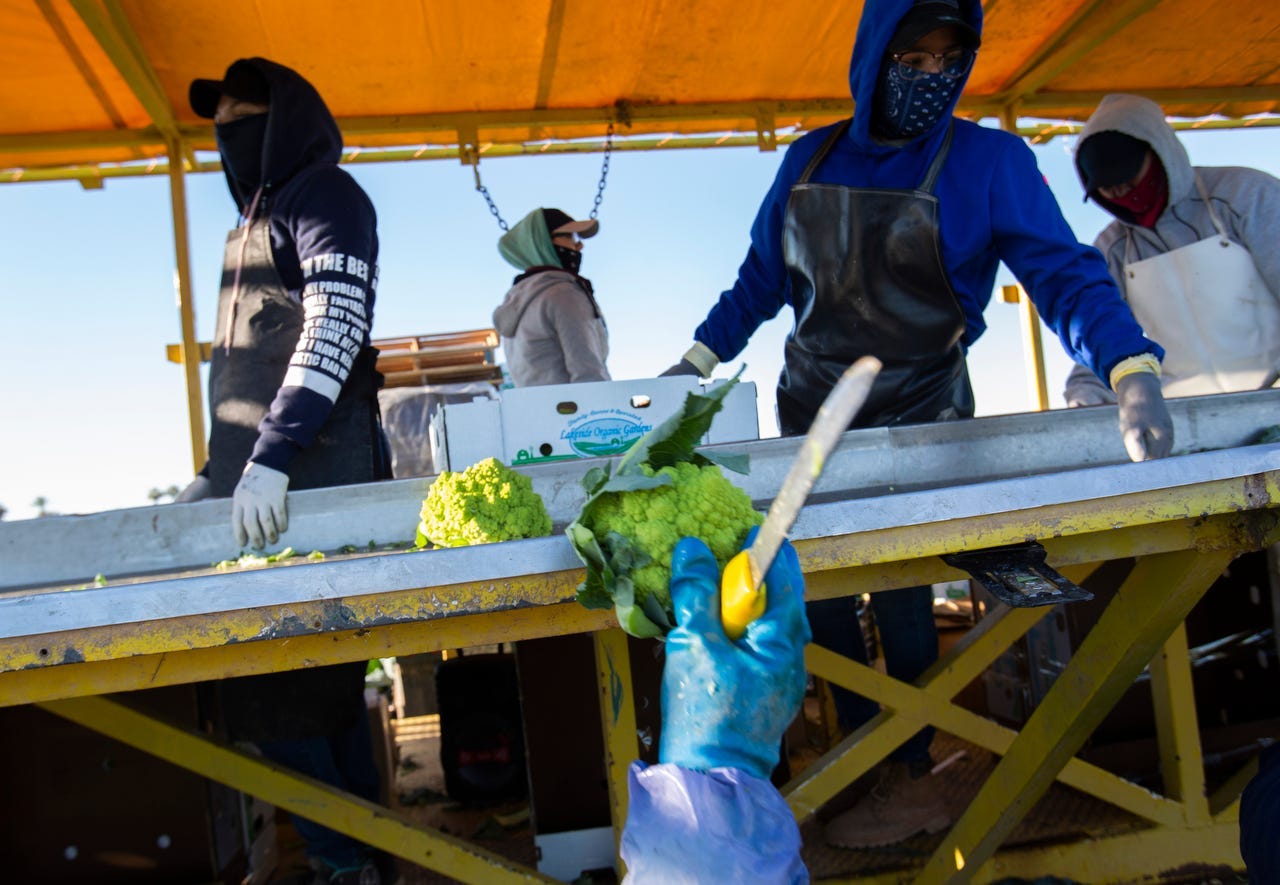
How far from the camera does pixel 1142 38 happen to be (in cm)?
470

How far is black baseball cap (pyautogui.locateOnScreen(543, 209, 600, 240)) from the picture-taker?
Answer: 16.3 ft

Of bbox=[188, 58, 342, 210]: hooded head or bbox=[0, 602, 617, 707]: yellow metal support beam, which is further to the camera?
bbox=[188, 58, 342, 210]: hooded head

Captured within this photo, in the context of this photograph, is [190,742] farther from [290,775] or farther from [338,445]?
[338,445]

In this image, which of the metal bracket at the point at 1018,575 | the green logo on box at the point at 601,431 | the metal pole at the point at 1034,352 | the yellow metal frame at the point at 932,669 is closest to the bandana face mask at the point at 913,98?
the green logo on box at the point at 601,431

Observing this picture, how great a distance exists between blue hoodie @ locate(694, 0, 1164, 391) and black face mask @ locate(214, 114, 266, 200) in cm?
156

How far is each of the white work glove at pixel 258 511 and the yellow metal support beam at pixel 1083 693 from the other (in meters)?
1.71

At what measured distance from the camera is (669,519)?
3.78 ft

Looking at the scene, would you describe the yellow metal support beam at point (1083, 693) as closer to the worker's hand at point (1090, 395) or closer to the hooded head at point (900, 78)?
the hooded head at point (900, 78)

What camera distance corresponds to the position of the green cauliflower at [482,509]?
5.13 feet

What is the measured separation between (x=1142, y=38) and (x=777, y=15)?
6.67 feet

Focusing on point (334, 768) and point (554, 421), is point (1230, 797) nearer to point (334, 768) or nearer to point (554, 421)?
point (554, 421)

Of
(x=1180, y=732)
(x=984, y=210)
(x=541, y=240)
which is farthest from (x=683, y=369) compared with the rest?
(x=541, y=240)

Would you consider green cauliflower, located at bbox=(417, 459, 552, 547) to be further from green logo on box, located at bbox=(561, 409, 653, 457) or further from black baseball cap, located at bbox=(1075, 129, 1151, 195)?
black baseball cap, located at bbox=(1075, 129, 1151, 195)

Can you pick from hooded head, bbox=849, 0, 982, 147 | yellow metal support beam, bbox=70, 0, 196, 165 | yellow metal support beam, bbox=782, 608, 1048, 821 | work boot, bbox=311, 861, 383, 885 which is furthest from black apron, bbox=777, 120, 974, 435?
yellow metal support beam, bbox=70, 0, 196, 165
